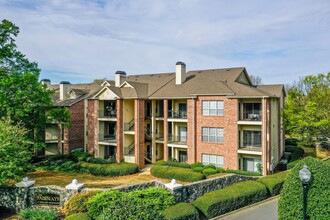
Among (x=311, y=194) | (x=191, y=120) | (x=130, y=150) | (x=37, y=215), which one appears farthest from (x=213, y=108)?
(x=37, y=215)

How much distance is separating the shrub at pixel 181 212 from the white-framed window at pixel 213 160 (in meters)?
13.6

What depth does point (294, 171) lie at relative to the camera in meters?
10.6

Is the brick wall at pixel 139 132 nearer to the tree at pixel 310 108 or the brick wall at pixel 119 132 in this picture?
the brick wall at pixel 119 132

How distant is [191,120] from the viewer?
27797mm

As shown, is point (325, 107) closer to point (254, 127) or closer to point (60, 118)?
point (254, 127)

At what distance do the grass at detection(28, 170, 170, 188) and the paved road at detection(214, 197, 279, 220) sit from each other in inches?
360

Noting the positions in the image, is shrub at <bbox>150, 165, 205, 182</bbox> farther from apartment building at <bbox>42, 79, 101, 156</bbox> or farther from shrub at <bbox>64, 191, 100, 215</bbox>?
apartment building at <bbox>42, 79, 101, 156</bbox>

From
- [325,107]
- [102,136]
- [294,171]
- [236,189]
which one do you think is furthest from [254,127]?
[102,136]

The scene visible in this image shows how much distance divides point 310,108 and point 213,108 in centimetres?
891

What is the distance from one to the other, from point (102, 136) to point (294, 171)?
25.2 meters

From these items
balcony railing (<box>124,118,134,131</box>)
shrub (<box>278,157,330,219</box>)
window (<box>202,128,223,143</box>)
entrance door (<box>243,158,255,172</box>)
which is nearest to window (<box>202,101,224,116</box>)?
window (<box>202,128,223,143</box>)

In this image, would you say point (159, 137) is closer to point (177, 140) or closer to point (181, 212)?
point (177, 140)

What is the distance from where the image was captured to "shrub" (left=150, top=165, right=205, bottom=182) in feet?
71.6

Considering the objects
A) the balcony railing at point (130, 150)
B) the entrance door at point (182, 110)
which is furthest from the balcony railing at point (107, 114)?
the entrance door at point (182, 110)
